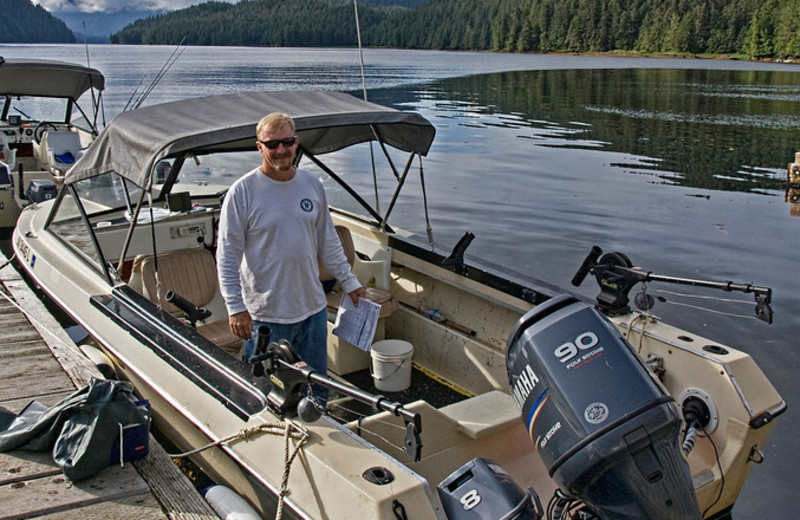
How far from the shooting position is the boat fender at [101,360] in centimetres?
420

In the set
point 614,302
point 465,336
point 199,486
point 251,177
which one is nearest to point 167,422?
point 199,486

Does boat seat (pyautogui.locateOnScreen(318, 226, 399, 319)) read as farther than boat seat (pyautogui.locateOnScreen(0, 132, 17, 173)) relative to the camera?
No

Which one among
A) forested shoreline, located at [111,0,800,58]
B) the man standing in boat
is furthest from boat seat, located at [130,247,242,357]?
forested shoreline, located at [111,0,800,58]

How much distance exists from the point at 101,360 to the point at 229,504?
170 cm

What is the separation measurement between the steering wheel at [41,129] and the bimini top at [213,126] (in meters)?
7.48

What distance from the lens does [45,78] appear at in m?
10.4

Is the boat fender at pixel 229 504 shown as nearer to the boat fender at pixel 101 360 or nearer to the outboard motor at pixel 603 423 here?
the outboard motor at pixel 603 423

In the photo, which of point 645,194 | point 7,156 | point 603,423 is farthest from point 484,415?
point 645,194

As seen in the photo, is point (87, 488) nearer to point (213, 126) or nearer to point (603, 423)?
point (213, 126)

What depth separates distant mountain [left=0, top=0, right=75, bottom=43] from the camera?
78.8 m

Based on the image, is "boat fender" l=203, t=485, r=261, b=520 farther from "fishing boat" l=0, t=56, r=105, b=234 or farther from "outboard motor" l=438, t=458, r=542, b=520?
"fishing boat" l=0, t=56, r=105, b=234

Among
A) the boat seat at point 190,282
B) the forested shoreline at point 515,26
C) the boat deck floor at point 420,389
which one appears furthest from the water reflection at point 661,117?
the forested shoreline at point 515,26

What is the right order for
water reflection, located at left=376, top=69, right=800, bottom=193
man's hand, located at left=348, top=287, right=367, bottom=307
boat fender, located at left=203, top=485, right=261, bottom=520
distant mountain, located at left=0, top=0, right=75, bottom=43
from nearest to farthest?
1. boat fender, located at left=203, top=485, right=261, bottom=520
2. man's hand, located at left=348, top=287, right=367, bottom=307
3. water reflection, located at left=376, top=69, right=800, bottom=193
4. distant mountain, located at left=0, top=0, right=75, bottom=43

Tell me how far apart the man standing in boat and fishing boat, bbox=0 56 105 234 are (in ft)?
21.6
